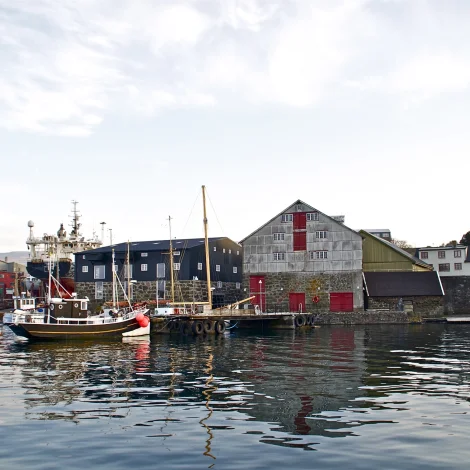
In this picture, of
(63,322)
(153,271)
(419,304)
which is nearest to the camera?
(63,322)

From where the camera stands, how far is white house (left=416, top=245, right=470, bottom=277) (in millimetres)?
85312

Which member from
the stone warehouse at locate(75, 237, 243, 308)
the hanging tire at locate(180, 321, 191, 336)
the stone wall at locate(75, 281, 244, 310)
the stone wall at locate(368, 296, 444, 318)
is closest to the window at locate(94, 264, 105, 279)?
the stone warehouse at locate(75, 237, 243, 308)

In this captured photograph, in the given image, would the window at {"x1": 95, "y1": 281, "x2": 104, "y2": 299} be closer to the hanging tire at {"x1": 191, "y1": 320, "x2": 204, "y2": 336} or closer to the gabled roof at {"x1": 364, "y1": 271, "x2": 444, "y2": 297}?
the hanging tire at {"x1": 191, "y1": 320, "x2": 204, "y2": 336}

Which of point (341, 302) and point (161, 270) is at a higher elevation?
point (161, 270)

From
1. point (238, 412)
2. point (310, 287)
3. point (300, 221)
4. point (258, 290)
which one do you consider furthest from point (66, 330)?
point (300, 221)

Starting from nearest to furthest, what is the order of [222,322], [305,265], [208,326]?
[208,326] < [222,322] < [305,265]

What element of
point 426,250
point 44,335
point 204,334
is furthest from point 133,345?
point 426,250

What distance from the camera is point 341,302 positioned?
69312 mm

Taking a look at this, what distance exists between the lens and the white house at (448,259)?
8531 cm

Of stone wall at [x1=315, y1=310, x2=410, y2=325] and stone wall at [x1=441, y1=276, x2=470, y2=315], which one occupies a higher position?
stone wall at [x1=441, y1=276, x2=470, y2=315]

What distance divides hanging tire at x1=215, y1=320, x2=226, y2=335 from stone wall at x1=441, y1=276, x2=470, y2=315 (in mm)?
34311

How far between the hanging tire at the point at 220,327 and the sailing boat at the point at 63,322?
786 cm

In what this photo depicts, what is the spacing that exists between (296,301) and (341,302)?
204 inches

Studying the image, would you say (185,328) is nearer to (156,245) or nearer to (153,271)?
(153,271)
